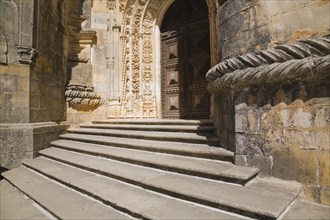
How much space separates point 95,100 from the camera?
663 centimetres

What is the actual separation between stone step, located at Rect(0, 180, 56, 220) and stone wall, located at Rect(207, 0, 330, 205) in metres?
2.17

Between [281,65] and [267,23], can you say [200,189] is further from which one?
[267,23]

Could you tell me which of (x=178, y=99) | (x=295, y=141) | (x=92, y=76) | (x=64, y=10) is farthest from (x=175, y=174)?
(x=64, y=10)

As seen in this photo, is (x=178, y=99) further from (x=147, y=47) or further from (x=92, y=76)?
(x=92, y=76)

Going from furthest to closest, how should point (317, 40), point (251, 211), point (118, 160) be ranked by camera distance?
1. point (118, 160)
2. point (317, 40)
3. point (251, 211)

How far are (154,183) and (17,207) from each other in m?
1.63

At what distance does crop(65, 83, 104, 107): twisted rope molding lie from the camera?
6188mm

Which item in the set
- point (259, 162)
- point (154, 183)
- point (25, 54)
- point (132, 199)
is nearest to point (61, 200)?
point (132, 199)

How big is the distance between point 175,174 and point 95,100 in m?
4.75

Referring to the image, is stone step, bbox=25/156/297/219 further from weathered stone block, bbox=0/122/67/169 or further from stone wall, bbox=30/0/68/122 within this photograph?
stone wall, bbox=30/0/68/122

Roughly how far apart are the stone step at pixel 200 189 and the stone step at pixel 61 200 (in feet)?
0.41

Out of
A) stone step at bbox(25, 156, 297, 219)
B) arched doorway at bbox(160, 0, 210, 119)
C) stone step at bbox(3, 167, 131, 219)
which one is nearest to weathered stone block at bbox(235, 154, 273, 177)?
stone step at bbox(25, 156, 297, 219)

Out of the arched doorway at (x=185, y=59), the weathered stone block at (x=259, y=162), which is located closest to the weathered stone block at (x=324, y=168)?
the weathered stone block at (x=259, y=162)

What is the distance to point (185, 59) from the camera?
6.36 m
